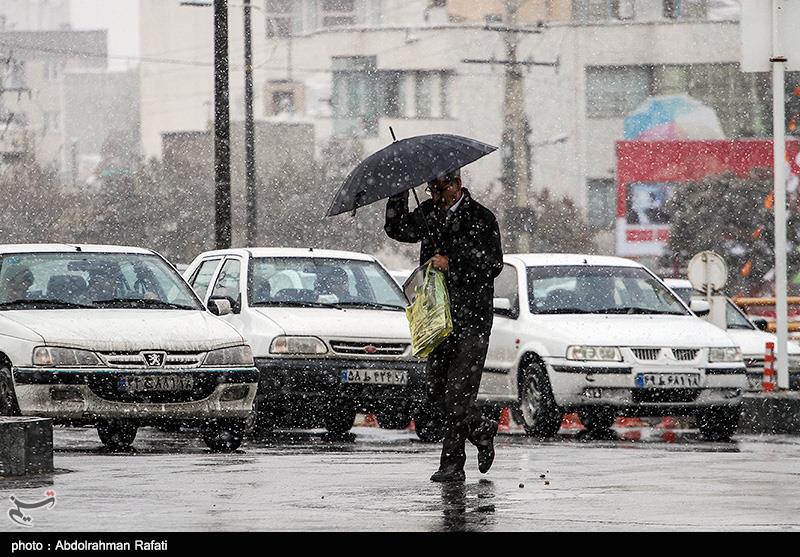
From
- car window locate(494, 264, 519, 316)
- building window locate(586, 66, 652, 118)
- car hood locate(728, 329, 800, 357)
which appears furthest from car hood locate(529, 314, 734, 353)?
building window locate(586, 66, 652, 118)

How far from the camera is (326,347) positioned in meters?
15.7

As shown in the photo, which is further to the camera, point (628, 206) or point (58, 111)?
point (58, 111)

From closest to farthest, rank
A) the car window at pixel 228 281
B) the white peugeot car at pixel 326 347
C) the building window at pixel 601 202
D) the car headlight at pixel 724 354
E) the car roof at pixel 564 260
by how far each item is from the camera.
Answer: the white peugeot car at pixel 326 347
the car headlight at pixel 724 354
the car window at pixel 228 281
the car roof at pixel 564 260
the building window at pixel 601 202

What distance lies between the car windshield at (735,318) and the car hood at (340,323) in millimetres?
8452

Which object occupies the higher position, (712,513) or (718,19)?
(718,19)

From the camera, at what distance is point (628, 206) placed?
63.5m

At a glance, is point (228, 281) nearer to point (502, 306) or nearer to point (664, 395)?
point (502, 306)

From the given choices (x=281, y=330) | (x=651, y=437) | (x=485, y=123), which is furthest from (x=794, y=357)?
(x=485, y=123)

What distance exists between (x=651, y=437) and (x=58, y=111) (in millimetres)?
76851

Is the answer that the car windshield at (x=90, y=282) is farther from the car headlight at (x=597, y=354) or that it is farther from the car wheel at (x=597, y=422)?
the car wheel at (x=597, y=422)

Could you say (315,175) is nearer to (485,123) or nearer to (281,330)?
(485,123)

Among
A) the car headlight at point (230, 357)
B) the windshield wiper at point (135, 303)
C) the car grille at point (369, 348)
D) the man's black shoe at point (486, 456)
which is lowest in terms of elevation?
the man's black shoe at point (486, 456)

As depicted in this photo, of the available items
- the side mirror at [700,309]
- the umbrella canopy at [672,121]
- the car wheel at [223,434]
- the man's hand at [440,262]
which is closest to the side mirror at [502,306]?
the side mirror at [700,309]

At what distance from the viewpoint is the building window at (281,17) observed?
73625 mm
